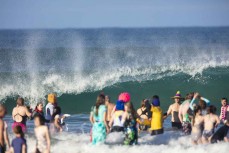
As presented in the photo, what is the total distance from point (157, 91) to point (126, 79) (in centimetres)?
333

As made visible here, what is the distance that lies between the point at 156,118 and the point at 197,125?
1.48 meters

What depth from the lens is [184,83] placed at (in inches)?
1229

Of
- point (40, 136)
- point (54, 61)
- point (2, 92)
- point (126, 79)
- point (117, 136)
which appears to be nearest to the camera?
point (40, 136)

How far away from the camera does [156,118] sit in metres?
17.0

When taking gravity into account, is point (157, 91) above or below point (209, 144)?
above

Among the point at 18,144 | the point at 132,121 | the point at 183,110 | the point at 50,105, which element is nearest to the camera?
the point at 18,144

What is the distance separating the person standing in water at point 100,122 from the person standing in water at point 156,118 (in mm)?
1908

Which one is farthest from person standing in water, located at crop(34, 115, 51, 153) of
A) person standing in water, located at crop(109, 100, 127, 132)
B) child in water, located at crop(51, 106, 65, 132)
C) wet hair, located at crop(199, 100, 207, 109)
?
child in water, located at crop(51, 106, 65, 132)

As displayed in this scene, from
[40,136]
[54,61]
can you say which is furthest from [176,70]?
[40,136]

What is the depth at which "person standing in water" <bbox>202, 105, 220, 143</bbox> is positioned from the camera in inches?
617

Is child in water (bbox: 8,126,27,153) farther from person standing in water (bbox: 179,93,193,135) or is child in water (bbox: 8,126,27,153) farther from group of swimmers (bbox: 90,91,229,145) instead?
person standing in water (bbox: 179,93,193,135)

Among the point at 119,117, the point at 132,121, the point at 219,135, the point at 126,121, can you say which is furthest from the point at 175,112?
the point at 119,117

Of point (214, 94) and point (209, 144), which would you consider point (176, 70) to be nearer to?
point (214, 94)

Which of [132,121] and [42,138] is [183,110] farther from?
[42,138]
